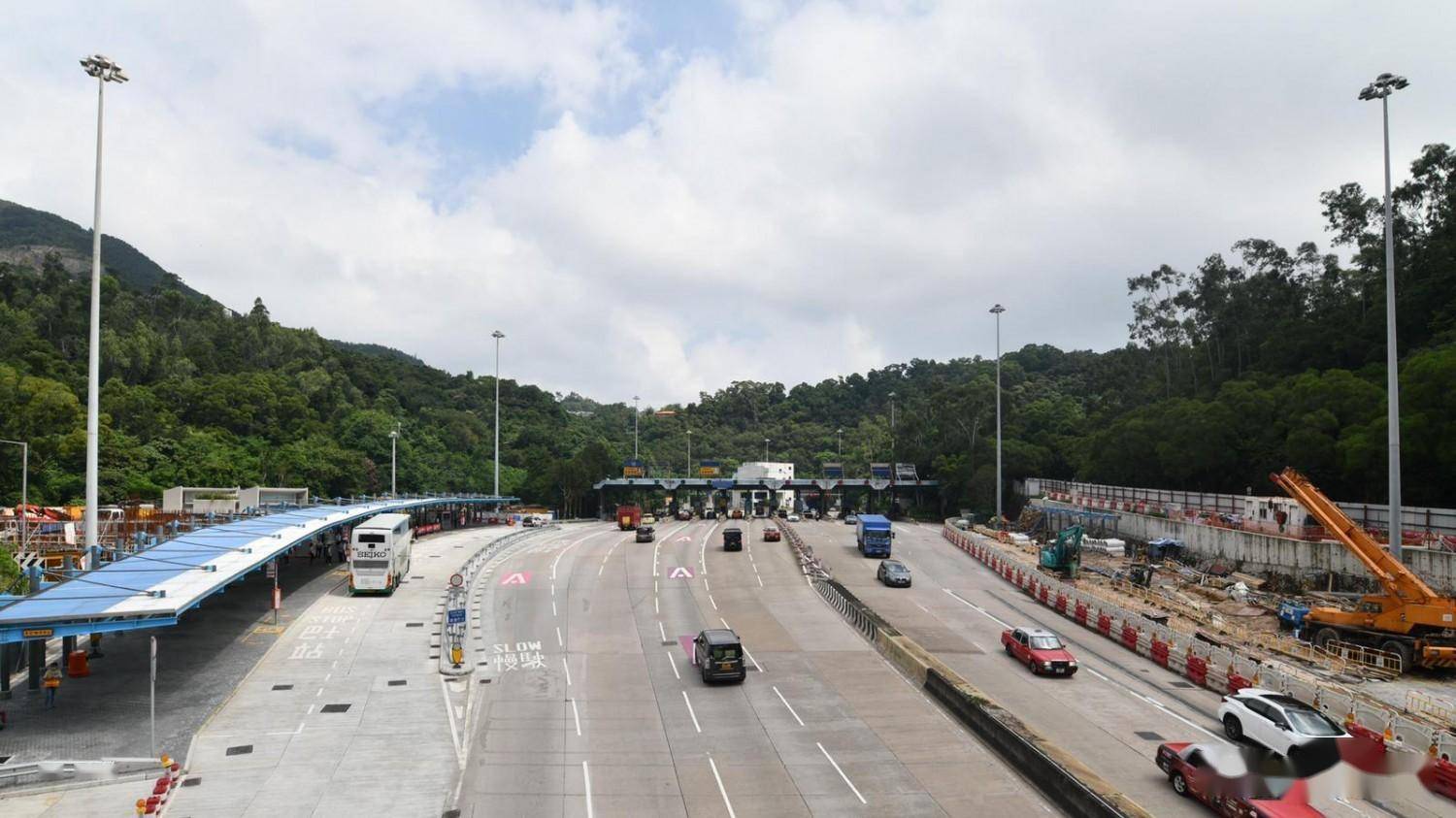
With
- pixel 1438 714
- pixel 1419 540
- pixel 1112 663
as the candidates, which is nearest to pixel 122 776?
pixel 1112 663

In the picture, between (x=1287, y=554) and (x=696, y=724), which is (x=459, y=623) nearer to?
(x=696, y=724)

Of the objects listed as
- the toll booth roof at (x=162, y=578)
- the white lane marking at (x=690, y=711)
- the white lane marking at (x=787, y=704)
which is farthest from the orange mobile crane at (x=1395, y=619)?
the toll booth roof at (x=162, y=578)

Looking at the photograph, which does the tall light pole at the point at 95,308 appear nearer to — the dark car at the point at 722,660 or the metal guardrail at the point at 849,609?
the dark car at the point at 722,660

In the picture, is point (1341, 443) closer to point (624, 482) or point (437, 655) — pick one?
point (437, 655)

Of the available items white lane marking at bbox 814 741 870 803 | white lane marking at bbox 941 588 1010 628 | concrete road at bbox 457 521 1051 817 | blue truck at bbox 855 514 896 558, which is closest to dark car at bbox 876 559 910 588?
white lane marking at bbox 941 588 1010 628

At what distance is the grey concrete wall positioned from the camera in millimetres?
40000

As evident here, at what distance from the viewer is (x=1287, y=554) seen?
49219 mm

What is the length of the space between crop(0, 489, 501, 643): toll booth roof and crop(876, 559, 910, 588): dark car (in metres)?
30.0

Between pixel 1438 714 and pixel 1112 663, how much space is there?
374 inches

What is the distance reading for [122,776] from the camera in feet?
67.6

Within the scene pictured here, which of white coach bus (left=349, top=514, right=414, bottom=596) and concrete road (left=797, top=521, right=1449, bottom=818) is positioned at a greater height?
white coach bus (left=349, top=514, right=414, bottom=596)

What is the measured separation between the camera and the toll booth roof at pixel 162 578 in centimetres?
2409

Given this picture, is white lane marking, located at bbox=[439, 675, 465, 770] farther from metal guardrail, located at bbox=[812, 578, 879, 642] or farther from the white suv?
the white suv

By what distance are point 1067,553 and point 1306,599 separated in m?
13.0
